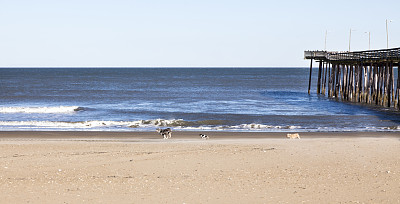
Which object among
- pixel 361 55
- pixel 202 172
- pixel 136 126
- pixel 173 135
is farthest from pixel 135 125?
pixel 361 55

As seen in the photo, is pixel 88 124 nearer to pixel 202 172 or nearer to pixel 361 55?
pixel 202 172

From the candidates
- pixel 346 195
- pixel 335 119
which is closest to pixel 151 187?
pixel 346 195

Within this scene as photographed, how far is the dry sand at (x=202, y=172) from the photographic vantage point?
10.5 metres

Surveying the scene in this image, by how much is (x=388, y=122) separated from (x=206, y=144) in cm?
1373

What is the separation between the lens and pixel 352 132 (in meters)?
23.2

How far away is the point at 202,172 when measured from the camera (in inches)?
492

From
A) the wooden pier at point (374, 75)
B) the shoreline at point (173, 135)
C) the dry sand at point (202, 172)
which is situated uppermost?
the wooden pier at point (374, 75)

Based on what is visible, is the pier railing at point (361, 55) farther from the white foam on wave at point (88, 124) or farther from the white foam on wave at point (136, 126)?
the white foam on wave at point (88, 124)

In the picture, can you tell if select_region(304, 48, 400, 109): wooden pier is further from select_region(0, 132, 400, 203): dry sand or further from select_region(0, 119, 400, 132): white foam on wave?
select_region(0, 132, 400, 203): dry sand

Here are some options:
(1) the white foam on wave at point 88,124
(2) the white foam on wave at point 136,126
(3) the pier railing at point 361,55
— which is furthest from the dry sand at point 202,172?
(3) the pier railing at point 361,55

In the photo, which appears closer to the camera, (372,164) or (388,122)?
(372,164)

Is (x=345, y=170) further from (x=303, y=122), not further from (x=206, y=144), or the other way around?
(x=303, y=122)

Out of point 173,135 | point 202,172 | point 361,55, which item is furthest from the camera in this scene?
point 361,55

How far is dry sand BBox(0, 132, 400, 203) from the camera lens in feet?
34.3
